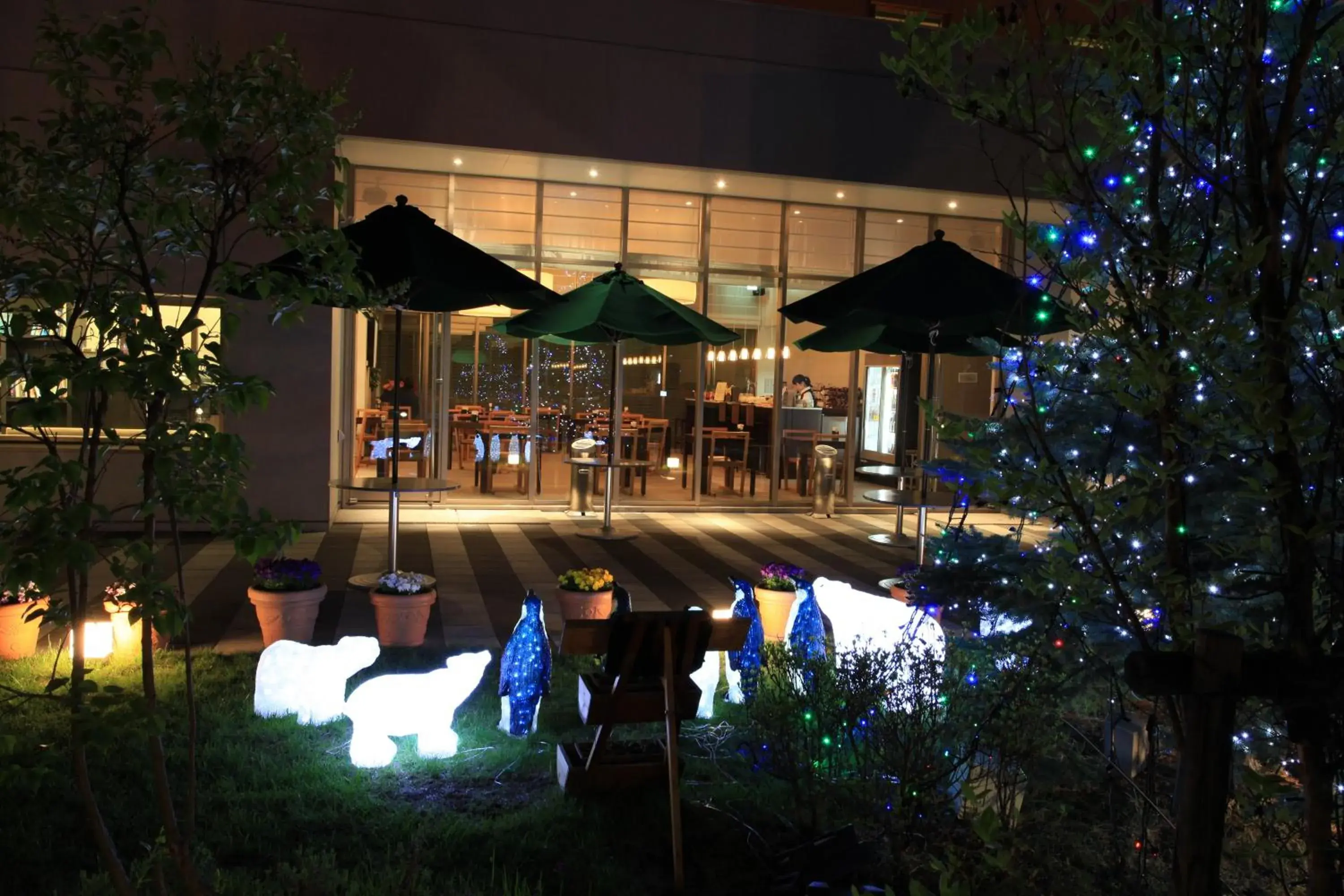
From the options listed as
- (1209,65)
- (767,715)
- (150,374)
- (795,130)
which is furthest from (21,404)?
(795,130)

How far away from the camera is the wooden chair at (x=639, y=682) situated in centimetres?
336

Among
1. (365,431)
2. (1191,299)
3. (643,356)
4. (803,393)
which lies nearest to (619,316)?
(643,356)

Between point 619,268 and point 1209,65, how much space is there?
23.1 feet

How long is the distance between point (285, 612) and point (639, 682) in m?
2.55

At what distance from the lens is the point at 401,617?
18.1 ft

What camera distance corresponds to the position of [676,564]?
8328mm

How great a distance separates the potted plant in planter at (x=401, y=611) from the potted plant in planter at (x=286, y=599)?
322mm

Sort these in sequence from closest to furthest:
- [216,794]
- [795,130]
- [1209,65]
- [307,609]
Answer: [1209,65]
[216,794]
[307,609]
[795,130]

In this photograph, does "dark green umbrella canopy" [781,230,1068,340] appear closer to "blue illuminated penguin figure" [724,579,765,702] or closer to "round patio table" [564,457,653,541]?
"blue illuminated penguin figure" [724,579,765,702]

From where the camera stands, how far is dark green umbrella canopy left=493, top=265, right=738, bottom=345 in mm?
7559

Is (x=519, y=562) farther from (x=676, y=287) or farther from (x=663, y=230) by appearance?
(x=663, y=230)

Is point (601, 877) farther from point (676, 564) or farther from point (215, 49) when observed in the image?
point (676, 564)

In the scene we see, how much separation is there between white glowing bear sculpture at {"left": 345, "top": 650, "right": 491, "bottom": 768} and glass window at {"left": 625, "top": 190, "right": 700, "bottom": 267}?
8.43 meters

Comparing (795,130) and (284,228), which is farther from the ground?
(795,130)
